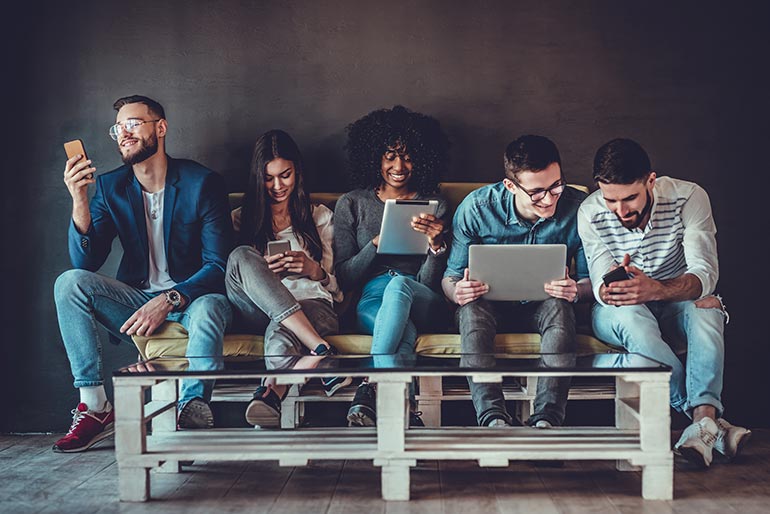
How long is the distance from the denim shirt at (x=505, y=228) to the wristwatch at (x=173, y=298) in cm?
99

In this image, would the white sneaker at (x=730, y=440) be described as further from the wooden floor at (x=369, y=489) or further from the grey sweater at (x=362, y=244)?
the grey sweater at (x=362, y=244)

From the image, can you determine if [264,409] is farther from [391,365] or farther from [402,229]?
[402,229]

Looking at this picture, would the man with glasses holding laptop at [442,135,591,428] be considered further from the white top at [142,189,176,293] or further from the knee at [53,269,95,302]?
the knee at [53,269,95,302]

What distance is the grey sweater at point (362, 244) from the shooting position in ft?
10.7

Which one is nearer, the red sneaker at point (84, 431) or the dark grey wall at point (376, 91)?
the red sneaker at point (84, 431)

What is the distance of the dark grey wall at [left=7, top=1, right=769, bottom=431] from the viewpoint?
3539mm

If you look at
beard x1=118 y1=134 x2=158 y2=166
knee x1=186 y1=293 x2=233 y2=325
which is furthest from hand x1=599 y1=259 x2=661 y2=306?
beard x1=118 y1=134 x2=158 y2=166

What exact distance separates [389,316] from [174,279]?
925 millimetres

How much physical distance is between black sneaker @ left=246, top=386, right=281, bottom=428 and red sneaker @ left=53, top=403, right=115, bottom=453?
0.73 meters

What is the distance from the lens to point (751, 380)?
352cm

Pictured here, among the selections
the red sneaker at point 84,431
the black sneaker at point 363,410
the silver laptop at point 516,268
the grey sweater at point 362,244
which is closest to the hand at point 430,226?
the grey sweater at point 362,244

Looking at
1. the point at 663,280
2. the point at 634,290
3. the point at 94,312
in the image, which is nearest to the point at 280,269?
the point at 94,312

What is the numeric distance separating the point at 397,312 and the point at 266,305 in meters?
0.46

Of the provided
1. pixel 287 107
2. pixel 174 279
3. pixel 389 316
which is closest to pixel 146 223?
pixel 174 279
